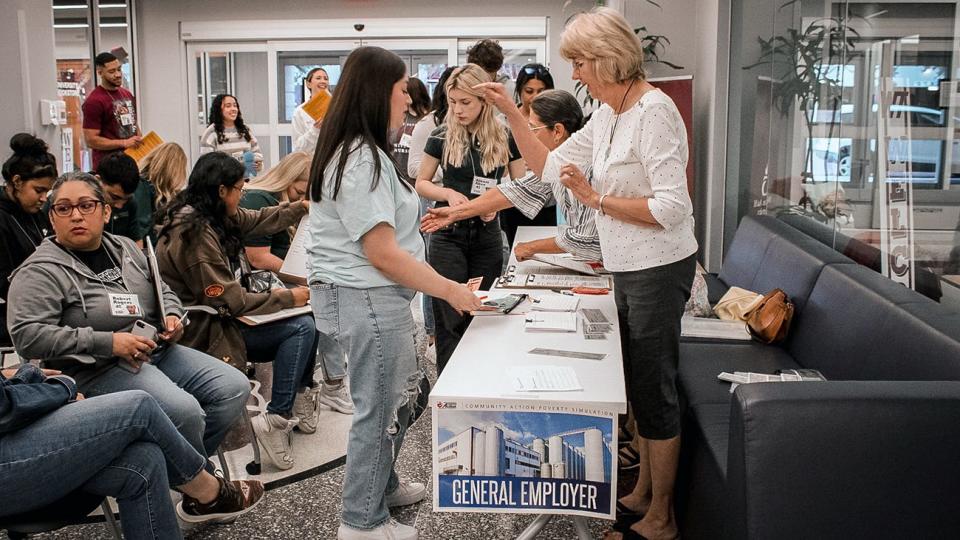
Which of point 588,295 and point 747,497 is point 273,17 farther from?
point 747,497

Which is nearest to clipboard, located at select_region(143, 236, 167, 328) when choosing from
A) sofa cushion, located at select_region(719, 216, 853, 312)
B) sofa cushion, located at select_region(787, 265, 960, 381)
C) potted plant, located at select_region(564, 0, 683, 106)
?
sofa cushion, located at select_region(787, 265, 960, 381)

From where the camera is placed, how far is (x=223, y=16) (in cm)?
982

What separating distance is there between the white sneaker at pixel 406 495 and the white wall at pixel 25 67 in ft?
15.6

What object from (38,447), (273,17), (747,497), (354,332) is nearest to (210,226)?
(354,332)

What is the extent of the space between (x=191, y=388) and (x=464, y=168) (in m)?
1.46

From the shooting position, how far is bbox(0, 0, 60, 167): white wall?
630 cm

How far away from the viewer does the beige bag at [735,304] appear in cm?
371

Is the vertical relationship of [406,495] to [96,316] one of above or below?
below

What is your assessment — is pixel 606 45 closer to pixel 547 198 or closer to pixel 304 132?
pixel 547 198

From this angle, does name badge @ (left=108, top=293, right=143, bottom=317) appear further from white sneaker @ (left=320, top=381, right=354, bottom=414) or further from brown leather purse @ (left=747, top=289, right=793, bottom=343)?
brown leather purse @ (left=747, top=289, right=793, bottom=343)

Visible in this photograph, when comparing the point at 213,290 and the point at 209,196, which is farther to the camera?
the point at 209,196

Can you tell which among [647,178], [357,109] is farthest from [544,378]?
[357,109]

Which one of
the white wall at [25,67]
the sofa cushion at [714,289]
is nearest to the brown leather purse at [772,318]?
the sofa cushion at [714,289]

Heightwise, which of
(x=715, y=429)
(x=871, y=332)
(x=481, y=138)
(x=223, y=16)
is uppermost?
(x=223, y=16)
